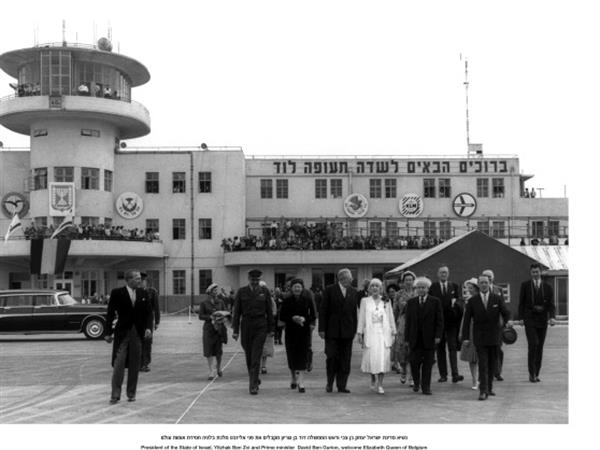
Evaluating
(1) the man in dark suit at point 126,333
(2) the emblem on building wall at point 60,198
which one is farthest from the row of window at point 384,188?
(1) the man in dark suit at point 126,333

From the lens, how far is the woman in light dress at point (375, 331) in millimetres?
12496

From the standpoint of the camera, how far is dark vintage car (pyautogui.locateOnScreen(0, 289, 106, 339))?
25.2 m

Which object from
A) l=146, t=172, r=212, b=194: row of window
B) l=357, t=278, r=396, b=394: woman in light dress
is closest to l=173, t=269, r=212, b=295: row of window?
l=146, t=172, r=212, b=194: row of window

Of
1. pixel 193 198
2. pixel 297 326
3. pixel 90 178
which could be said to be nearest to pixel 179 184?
pixel 193 198

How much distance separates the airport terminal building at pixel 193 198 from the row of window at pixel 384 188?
0.07 meters

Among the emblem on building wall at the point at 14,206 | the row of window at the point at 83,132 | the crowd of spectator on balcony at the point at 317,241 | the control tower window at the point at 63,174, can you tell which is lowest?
the crowd of spectator on balcony at the point at 317,241

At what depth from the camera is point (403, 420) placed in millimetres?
10070

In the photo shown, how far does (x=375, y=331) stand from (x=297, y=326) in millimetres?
1301

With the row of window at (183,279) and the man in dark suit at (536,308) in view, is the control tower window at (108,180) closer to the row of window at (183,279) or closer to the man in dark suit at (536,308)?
the row of window at (183,279)

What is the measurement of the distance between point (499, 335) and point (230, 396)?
13.0 feet

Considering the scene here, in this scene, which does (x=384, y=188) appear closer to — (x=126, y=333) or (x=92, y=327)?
(x=92, y=327)

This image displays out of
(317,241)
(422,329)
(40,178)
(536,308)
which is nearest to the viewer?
(422,329)

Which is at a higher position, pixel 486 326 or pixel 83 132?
pixel 83 132

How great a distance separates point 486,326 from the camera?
12.2m
